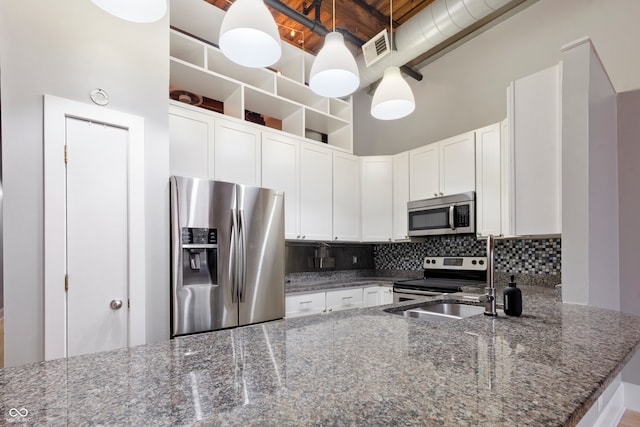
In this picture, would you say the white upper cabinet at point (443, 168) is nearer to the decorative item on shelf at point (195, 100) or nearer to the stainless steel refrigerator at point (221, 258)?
the stainless steel refrigerator at point (221, 258)

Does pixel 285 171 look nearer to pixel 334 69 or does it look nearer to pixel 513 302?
pixel 334 69

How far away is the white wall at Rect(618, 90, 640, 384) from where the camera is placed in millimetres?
2250

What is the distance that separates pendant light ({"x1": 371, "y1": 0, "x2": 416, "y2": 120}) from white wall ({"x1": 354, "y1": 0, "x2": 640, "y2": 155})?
5.50ft

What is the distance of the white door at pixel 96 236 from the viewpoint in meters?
1.81

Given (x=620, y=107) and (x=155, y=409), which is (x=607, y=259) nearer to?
(x=620, y=107)

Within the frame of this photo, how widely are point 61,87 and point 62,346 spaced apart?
1460mm

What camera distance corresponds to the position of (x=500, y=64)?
10.5 ft

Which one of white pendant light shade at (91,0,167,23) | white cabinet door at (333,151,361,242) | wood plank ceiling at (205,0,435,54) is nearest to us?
white pendant light shade at (91,0,167,23)

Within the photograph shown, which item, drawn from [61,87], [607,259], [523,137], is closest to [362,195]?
[523,137]

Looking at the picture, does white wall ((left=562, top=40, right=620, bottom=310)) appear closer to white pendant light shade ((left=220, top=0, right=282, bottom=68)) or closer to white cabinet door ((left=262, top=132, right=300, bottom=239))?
white pendant light shade ((left=220, top=0, right=282, bottom=68))

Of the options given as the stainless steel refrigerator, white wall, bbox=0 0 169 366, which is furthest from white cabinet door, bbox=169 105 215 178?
the stainless steel refrigerator

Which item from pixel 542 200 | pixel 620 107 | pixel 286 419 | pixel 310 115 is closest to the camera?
pixel 286 419

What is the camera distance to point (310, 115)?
3.61m

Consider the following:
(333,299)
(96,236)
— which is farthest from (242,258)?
(333,299)
